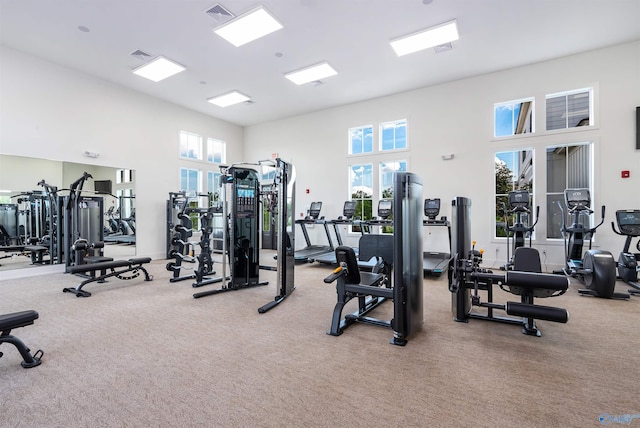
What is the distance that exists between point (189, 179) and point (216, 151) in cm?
136

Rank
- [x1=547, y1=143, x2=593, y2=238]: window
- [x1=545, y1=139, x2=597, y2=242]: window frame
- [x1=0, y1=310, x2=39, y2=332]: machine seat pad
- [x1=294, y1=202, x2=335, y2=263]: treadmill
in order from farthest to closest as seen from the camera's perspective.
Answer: [x1=294, y1=202, x2=335, y2=263]: treadmill, [x1=547, y1=143, x2=593, y2=238]: window, [x1=545, y1=139, x2=597, y2=242]: window frame, [x1=0, y1=310, x2=39, y2=332]: machine seat pad

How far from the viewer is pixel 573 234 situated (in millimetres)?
5105

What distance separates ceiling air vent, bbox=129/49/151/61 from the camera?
18.3 feet

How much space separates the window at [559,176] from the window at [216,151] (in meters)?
8.61

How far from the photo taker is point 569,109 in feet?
20.0

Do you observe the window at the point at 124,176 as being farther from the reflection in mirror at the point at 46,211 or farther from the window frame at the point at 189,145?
the window frame at the point at 189,145

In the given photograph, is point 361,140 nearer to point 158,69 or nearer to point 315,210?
point 315,210

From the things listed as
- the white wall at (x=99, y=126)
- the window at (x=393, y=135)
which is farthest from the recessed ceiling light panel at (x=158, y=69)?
the window at (x=393, y=135)

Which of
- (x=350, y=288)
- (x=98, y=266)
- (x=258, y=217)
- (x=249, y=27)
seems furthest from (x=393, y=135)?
(x=98, y=266)

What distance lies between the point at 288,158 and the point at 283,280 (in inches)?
232

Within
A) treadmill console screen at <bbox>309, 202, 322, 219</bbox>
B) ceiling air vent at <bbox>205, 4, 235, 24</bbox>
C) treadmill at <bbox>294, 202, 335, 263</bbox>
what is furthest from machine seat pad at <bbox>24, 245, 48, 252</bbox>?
treadmill console screen at <bbox>309, 202, 322, 219</bbox>

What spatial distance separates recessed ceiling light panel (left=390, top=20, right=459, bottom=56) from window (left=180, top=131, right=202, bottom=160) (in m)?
6.14

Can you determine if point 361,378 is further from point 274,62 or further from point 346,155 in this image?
point 346,155

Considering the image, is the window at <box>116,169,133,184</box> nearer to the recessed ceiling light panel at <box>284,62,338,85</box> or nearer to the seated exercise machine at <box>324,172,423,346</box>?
the recessed ceiling light panel at <box>284,62,338,85</box>
